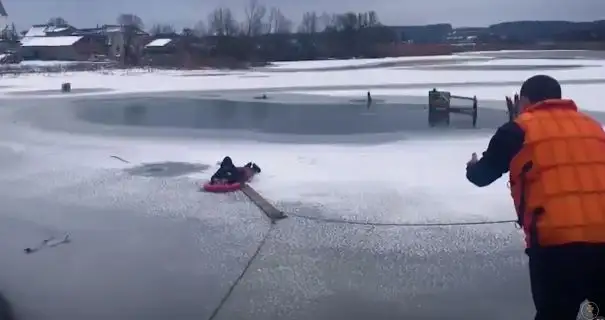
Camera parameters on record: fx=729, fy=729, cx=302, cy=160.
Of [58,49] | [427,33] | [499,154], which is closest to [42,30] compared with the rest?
[58,49]

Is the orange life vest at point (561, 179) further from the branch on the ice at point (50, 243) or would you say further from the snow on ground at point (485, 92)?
the snow on ground at point (485, 92)

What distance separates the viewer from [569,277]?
7.31ft

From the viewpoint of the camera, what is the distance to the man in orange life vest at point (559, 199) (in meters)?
2.20

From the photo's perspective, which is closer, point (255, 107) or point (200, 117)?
point (200, 117)

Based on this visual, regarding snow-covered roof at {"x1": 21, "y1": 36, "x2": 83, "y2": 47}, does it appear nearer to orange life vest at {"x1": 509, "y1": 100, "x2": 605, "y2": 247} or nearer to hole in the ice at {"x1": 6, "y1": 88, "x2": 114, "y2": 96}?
hole in the ice at {"x1": 6, "y1": 88, "x2": 114, "y2": 96}

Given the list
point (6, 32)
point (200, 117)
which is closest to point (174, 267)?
point (200, 117)

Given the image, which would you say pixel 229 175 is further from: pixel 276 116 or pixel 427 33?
pixel 427 33

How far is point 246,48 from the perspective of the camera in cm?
6169

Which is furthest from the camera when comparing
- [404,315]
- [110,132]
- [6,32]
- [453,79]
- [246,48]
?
[6,32]

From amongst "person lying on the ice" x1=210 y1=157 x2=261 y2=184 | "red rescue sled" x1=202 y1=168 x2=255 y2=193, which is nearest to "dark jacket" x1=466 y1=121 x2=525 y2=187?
"red rescue sled" x1=202 y1=168 x2=255 y2=193

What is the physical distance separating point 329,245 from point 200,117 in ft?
37.6

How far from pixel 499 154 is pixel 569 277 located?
0.43 metres

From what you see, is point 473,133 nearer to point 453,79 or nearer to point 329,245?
point 329,245

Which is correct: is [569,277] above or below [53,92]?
above
